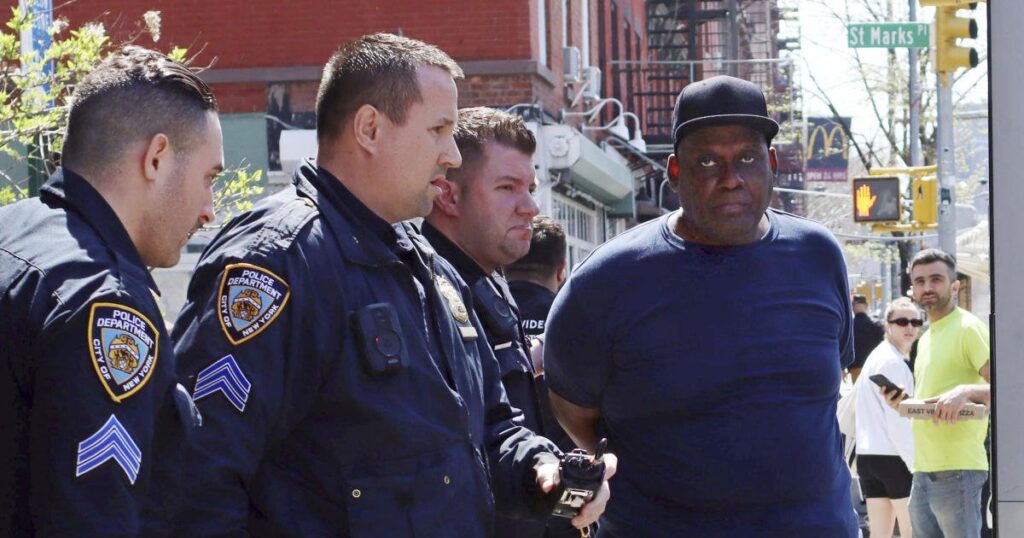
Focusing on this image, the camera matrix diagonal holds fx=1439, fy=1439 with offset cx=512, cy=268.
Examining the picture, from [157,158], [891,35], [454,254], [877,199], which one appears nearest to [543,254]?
[454,254]

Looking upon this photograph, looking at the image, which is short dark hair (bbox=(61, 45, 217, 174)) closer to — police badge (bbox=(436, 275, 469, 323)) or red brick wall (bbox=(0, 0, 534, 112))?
police badge (bbox=(436, 275, 469, 323))

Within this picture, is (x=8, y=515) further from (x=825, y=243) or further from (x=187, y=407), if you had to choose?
(x=825, y=243)

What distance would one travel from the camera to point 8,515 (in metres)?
2.36

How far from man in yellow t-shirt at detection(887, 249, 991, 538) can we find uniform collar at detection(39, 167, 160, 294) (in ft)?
22.4

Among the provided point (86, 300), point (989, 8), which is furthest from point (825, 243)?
point (86, 300)

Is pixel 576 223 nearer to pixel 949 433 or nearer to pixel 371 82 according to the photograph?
pixel 949 433

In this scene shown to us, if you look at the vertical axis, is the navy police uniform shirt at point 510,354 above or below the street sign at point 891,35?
below

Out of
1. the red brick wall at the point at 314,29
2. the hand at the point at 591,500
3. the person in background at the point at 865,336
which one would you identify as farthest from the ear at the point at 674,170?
the red brick wall at the point at 314,29

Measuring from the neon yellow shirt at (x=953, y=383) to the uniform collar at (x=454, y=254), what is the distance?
499cm

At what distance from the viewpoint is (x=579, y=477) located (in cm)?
319

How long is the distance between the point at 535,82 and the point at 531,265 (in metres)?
12.0

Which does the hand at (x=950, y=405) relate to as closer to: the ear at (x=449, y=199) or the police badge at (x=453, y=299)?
the ear at (x=449, y=199)

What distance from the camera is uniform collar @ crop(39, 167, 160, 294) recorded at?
2482 millimetres

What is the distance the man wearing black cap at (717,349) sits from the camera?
375cm
